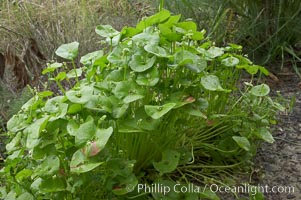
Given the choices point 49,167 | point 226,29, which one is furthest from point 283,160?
point 226,29

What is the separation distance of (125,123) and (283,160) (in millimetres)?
857

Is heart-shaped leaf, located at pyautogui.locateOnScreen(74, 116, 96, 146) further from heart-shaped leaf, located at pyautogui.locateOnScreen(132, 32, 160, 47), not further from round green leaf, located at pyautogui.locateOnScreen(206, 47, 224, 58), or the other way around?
round green leaf, located at pyautogui.locateOnScreen(206, 47, 224, 58)

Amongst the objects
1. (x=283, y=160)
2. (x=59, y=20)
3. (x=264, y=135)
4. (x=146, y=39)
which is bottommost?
(x=59, y=20)

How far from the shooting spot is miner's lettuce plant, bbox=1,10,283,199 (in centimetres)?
181

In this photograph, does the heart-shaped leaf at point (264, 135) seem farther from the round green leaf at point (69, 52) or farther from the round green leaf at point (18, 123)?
the round green leaf at point (18, 123)

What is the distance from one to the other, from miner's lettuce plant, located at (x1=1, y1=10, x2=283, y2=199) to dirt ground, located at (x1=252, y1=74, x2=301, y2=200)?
4.7 inches

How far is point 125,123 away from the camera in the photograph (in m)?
1.87

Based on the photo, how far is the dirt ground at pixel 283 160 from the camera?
2213 mm

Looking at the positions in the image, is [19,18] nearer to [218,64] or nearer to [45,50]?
[45,50]

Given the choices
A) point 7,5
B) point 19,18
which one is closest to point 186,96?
point 19,18

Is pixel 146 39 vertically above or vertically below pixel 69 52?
above

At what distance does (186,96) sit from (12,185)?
2.38 feet

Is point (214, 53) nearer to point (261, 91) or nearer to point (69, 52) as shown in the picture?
point (261, 91)

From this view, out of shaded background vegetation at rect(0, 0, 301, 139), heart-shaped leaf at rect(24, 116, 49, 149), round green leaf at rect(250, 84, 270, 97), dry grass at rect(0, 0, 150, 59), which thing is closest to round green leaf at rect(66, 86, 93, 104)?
heart-shaped leaf at rect(24, 116, 49, 149)
